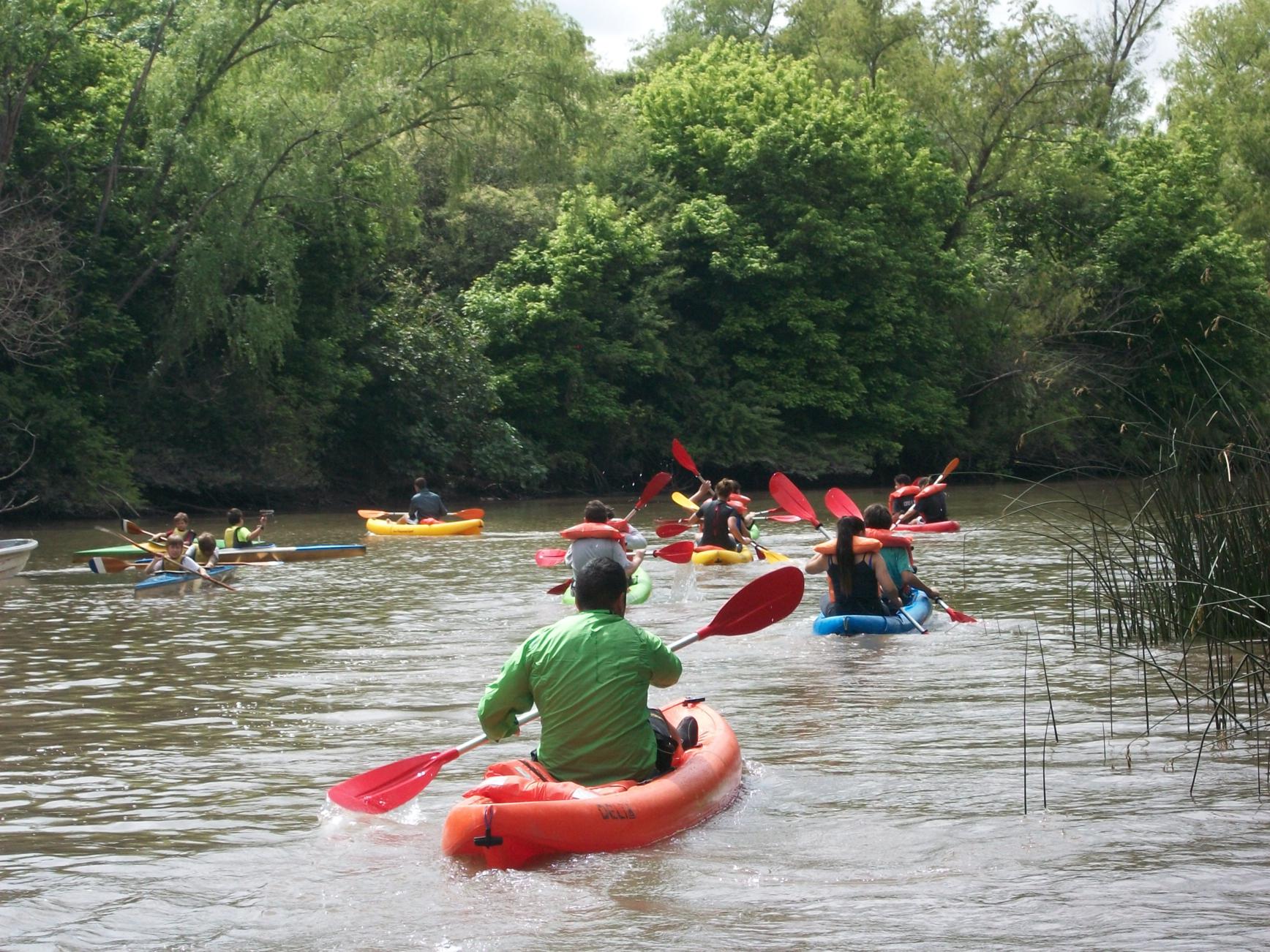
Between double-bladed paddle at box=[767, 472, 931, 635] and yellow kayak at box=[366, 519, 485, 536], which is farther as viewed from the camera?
yellow kayak at box=[366, 519, 485, 536]

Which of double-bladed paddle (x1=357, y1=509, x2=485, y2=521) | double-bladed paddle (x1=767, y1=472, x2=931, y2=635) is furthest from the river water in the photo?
double-bladed paddle (x1=357, y1=509, x2=485, y2=521)

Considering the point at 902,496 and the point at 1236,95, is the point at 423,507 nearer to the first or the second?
the point at 902,496

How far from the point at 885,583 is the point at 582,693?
19.4ft

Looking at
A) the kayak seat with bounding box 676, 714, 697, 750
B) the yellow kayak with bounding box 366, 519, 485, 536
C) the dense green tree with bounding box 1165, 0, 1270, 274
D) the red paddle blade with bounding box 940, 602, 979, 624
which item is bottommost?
the red paddle blade with bounding box 940, 602, 979, 624

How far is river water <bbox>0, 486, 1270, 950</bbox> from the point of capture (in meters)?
5.03

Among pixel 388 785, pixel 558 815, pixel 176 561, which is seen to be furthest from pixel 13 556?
pixel 558 815

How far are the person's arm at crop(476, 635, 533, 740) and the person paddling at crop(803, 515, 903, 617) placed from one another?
5.64 metres

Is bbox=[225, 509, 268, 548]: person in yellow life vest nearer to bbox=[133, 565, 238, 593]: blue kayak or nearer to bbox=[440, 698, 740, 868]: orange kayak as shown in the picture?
bbox=[133, 565, 238, 593]: blue kayak

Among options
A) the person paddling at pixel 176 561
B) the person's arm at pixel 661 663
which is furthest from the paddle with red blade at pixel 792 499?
the person's arm at pixel 661 663

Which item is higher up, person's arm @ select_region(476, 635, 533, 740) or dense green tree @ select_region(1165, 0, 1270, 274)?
dense green tree @ select_region(1165, 0, 1270, 274)

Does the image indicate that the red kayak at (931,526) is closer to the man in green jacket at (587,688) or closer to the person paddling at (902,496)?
the person paddling at (902,496)

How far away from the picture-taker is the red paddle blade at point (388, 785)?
6.22 meters

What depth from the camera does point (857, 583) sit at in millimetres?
11500

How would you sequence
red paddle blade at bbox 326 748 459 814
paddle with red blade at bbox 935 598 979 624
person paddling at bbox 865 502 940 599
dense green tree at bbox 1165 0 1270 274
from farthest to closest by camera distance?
dense green tree at bbox 1165 0 1270 274
paddle with red blade at bbox 935 598 979 624
person paddling at bbox 865 502 940 599
red paddle blade at bbox 326 748 459 814
